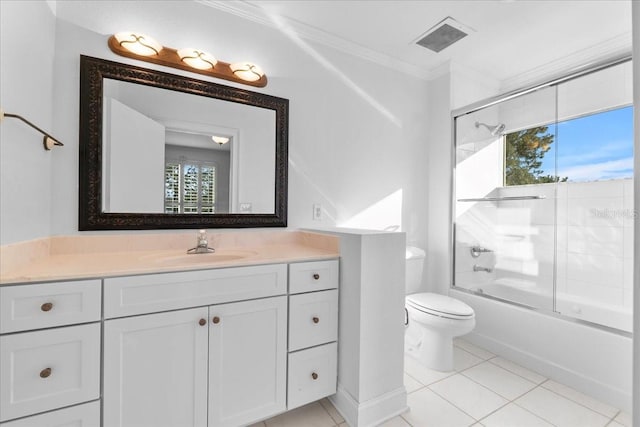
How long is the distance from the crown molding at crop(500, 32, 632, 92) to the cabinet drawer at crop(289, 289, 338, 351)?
2070mm

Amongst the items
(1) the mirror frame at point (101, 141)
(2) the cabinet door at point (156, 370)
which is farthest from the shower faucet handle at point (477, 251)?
(2) the cabinet door at point (156, 370)

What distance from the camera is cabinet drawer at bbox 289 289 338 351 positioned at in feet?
4.63

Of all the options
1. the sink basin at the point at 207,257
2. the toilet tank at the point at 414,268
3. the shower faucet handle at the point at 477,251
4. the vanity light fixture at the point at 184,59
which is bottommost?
the toilet tank at the point at 414,268

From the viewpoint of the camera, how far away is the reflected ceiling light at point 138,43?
4.83 feet

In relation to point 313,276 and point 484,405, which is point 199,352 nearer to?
point 313,276

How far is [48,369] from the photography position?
37.4 inches

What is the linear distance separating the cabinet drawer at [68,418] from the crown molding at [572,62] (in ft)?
9.82

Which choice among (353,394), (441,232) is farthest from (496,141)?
(353,394)

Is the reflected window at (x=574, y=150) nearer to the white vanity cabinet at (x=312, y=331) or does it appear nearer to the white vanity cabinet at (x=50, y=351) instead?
the white vanity cabinet at (x=312, y=331)

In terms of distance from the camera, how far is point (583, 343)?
1737mm

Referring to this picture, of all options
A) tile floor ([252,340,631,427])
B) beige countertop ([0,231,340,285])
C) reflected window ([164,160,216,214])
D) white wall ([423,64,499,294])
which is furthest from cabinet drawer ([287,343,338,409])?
white wall ([423,64,499,294])

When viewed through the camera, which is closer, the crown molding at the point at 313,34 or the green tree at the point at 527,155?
the crown molding at the point at 313,34

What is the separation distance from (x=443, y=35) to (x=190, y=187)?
84.4 inches

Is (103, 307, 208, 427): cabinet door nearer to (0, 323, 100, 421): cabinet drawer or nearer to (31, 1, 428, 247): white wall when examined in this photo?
(0, 323, 100, 421): cabinet drawer
